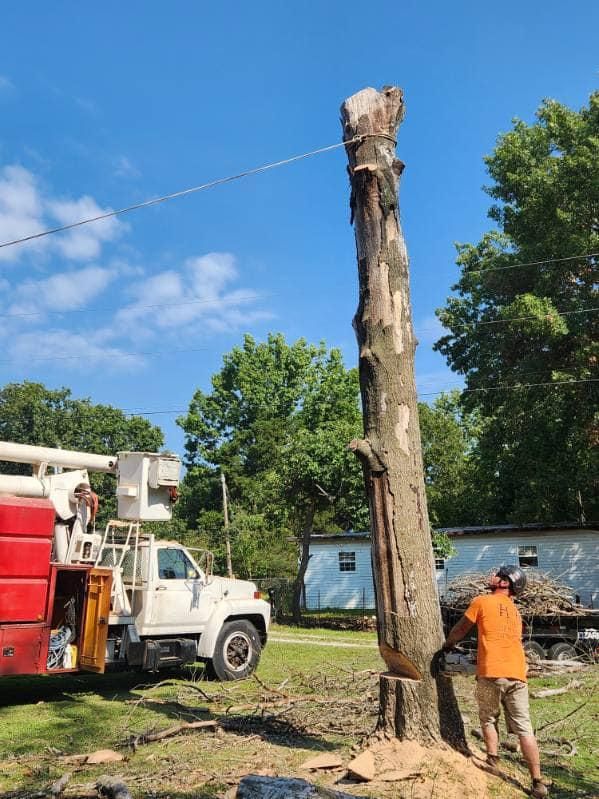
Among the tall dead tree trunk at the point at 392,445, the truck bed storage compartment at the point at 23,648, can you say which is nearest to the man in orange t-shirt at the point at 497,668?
the tall dead tree trunk at the point at 392,445

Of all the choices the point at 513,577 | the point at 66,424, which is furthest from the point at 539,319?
the point at 66,424

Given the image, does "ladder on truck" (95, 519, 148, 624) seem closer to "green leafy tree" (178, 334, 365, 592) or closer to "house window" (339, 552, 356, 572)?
"house window" (339, 552, 356, 572)

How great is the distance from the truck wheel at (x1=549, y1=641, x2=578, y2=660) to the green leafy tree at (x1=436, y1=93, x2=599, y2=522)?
1191cm

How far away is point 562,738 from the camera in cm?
733

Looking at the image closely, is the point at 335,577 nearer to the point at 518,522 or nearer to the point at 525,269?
the point at 518,522

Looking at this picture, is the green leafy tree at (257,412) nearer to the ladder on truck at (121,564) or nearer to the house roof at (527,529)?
the house roof at (527,529)

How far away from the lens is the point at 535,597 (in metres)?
13.6

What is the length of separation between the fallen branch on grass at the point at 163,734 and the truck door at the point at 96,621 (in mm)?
2803

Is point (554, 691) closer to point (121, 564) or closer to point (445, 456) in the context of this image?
point (121, 564)

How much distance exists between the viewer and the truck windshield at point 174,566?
37.9 ft

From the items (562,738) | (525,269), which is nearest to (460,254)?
(525,269)

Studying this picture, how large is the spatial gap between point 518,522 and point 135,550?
2173 cm

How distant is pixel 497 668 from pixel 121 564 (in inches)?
265

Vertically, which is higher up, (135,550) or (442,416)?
(442,416)
